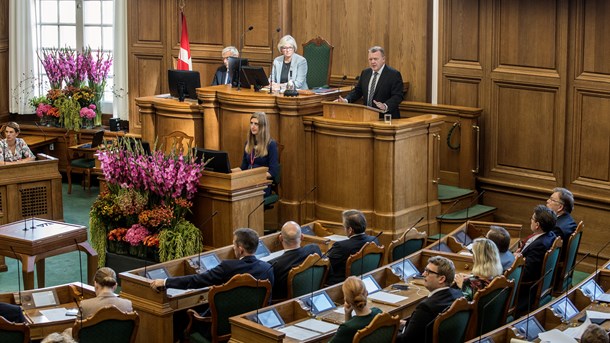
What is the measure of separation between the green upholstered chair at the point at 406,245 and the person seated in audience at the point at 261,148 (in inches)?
70.4

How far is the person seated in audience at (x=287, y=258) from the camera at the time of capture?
7.31 m

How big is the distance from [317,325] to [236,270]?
0.81 m

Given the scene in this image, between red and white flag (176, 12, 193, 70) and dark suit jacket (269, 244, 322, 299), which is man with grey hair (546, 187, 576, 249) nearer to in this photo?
dark suit jacket (269, 244, 322, 299)

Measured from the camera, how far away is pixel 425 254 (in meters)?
7.82

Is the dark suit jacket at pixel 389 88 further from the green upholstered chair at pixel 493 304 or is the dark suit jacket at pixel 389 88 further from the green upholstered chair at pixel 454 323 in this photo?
the green upholstered chair at pixel 454 323

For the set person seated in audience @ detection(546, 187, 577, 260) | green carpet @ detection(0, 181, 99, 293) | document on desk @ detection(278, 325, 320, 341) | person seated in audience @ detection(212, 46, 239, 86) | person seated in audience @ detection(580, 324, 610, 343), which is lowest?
green carpet @ detection(0, 181, 99, 293)

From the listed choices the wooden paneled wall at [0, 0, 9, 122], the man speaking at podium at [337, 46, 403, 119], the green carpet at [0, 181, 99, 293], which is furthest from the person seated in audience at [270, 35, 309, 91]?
the wooden paneled wall at [0, 0, 9, 122]

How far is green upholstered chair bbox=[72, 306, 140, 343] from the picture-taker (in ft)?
20.1

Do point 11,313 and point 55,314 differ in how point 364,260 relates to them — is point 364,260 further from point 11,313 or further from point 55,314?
point 11,313

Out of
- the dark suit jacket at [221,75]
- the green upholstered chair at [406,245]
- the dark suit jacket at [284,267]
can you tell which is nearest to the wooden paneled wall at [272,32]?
the dark suit jacket at [221,75]

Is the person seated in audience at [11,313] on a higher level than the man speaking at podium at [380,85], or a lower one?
lower

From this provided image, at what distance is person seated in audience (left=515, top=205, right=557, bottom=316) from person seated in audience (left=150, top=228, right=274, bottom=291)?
6.01ft

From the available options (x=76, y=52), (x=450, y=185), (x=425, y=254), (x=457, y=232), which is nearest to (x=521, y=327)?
(x=425, y=254)

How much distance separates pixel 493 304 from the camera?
6684mm
